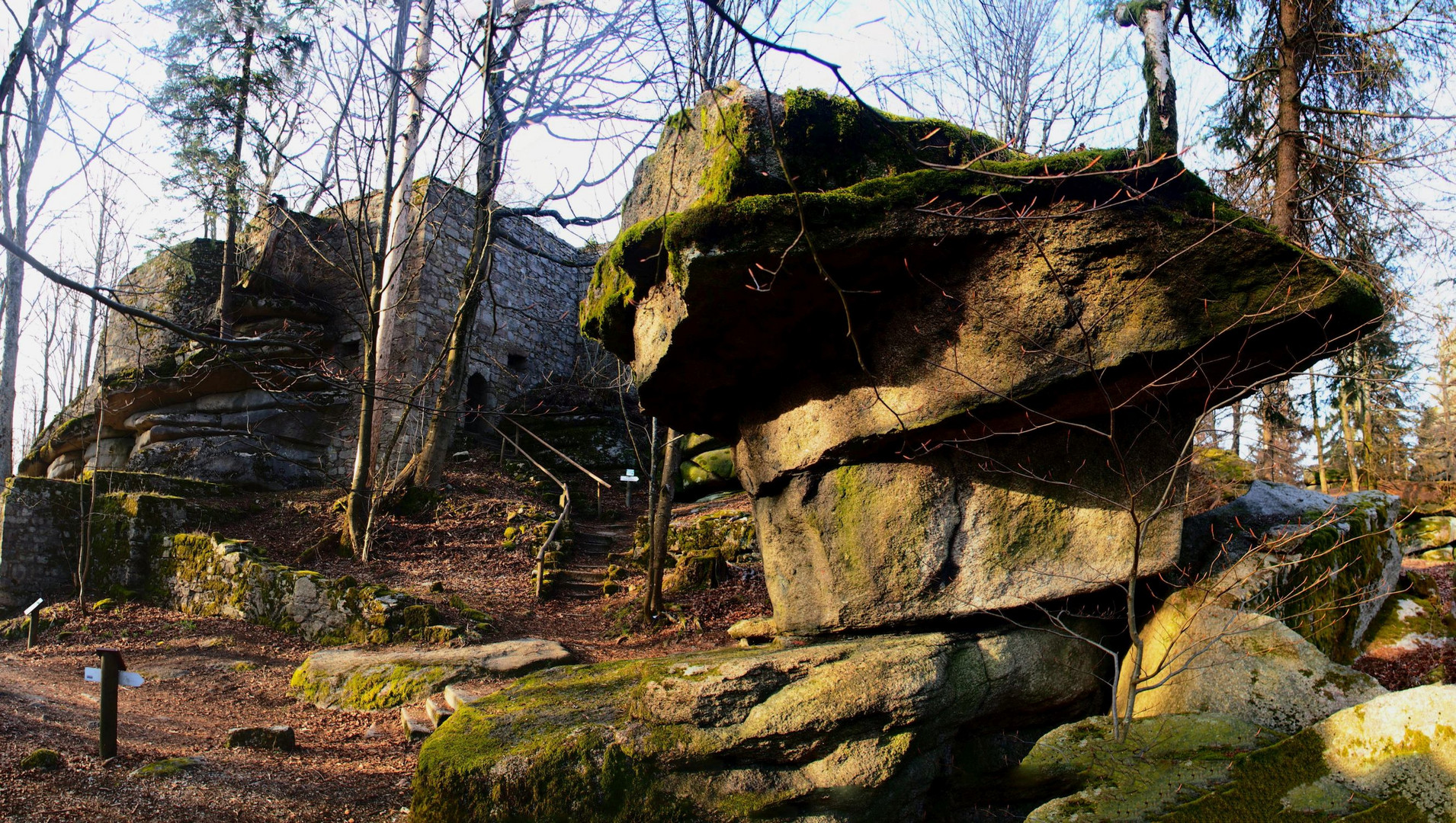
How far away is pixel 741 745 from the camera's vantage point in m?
3.37

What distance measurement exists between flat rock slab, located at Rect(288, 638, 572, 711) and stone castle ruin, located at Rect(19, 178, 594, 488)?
6.51 m

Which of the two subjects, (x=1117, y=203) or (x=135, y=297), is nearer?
(x=1117, y=203)

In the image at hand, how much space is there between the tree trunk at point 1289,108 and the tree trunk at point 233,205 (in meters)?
15.0

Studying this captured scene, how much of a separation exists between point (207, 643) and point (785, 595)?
6.66 metres

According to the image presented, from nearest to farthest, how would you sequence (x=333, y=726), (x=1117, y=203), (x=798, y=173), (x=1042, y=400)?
(x=1117, y=203)
(x=1042, y=400)
(x=798, y=173)
(x=333, y=726)

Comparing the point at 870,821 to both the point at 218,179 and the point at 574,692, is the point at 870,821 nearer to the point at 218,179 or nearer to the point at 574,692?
the point at 574,692

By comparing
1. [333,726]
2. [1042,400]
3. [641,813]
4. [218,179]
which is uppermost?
[218,179]

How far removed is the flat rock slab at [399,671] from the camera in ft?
20.0

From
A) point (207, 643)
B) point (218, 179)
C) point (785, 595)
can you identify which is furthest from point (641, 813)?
point (218, 179)

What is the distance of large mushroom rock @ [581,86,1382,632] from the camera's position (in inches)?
153

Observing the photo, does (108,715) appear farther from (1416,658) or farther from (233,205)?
(233,205)

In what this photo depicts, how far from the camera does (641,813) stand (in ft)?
10.7

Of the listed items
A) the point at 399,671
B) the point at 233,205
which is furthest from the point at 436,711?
the point at 233,205

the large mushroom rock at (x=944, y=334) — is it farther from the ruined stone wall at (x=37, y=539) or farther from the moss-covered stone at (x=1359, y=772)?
the ruined stone wall at (x=37, y=539)
